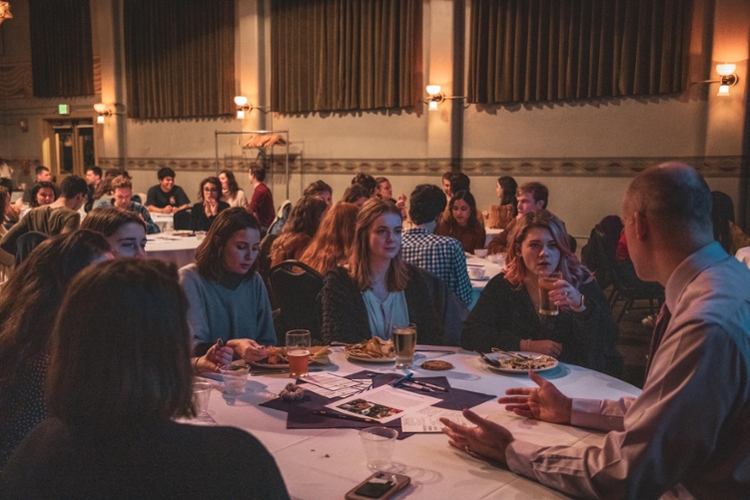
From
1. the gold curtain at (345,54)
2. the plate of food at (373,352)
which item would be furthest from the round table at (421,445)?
the gold curtain at (345,54)

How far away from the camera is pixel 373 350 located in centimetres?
260

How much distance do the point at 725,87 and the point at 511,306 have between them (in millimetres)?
6179

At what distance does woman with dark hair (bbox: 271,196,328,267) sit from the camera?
4836mm

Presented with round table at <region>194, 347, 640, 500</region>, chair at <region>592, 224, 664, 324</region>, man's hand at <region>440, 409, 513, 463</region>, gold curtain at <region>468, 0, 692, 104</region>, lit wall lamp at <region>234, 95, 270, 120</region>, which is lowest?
chair at <region>592, 224, 664, 324</region>

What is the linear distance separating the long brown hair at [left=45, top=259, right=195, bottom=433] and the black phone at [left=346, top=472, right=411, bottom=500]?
1.59 ft

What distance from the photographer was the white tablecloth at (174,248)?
240 inches

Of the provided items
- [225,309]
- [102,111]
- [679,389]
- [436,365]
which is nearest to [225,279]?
[225,309]

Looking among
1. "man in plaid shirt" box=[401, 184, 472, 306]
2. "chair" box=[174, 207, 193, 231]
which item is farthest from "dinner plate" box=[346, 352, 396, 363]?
"chair" box=[174, 207, 193, 231]

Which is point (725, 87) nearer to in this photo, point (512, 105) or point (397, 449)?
point (512, 105)

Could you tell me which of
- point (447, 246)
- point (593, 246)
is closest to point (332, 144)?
point (593, 246)

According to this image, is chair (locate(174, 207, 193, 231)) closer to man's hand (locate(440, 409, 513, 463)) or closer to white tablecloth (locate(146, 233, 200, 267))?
white tablecloth (locate(146, 233, 200, 267))

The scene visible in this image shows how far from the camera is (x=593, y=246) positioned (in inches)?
259

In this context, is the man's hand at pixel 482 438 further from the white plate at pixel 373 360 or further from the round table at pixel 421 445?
the white plate at pixel 373 360

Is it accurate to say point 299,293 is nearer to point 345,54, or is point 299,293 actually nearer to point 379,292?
point 379,292
